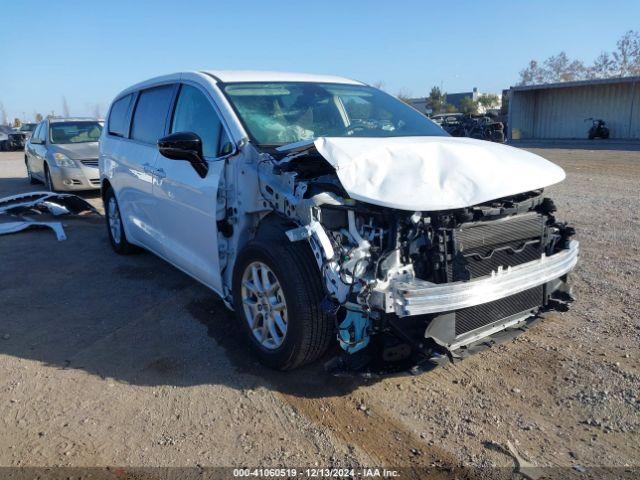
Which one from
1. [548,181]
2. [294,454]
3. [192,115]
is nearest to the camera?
[294,454]

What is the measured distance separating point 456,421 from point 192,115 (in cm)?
307

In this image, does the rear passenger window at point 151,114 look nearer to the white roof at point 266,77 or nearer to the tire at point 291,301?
the white roof at point 266,77

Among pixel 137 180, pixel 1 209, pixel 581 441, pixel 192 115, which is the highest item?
pixel 192 115

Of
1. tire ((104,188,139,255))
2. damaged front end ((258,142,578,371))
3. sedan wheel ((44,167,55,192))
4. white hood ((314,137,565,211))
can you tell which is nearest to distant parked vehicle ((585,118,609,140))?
sedan wheel ((44,167,55,192))

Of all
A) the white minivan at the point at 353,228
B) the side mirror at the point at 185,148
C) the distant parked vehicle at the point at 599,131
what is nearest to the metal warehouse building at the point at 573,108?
the distant parked vehicle at the point at 599,131

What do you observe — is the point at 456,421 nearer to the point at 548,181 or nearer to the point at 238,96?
the point at 548,181

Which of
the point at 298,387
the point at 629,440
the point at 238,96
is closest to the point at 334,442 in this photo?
the point at 298,387

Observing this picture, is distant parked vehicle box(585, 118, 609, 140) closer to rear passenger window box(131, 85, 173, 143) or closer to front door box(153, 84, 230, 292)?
rear passenger window box(131, 85, 173, 143)

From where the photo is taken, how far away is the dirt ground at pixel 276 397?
282cm

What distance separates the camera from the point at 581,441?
2850 mm

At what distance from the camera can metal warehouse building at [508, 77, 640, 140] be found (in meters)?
31.6

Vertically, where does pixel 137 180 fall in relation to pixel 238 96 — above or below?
below

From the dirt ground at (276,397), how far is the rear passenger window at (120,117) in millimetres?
1992

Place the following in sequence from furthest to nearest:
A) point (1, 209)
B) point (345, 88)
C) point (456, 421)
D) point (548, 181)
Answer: point (1, 209) → point (345, 88) → point (548, 181) → point (456, 421)
